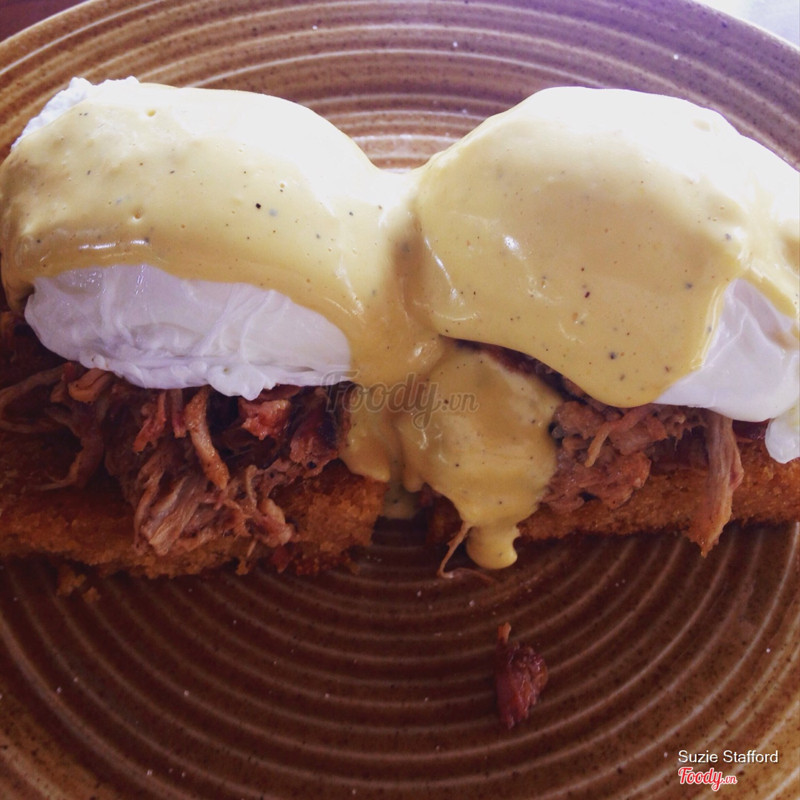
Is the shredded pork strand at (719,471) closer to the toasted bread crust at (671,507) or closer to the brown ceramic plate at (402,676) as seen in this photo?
the toasted bread crust at (671,507)

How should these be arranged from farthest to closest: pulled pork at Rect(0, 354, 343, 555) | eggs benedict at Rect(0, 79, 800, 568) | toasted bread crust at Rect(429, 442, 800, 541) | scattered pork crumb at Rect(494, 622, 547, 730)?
toasted bread crust at Rect(429, 442, 800, 541)
scattered pork crumb at Rect(494, 622, 547, 730)
pulled pork at Rect(0, 354, 343, 555)
eggs benedict at Rect(0, 79, 800, 568)

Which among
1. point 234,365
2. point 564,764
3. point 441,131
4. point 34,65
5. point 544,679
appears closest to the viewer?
point 234,365

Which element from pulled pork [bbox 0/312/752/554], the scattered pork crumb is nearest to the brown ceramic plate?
the scattered pork crumb

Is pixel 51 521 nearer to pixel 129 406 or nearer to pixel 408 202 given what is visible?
pixel 129 406

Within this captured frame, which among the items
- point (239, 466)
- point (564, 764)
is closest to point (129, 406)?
point (239, 466)

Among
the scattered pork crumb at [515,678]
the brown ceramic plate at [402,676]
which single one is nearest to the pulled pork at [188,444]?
the brown ceramic plate at [402,676]

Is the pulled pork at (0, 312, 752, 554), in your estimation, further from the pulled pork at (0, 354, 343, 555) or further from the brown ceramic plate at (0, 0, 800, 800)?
the brown ceramic plate at (0, 0, 800, 800)
